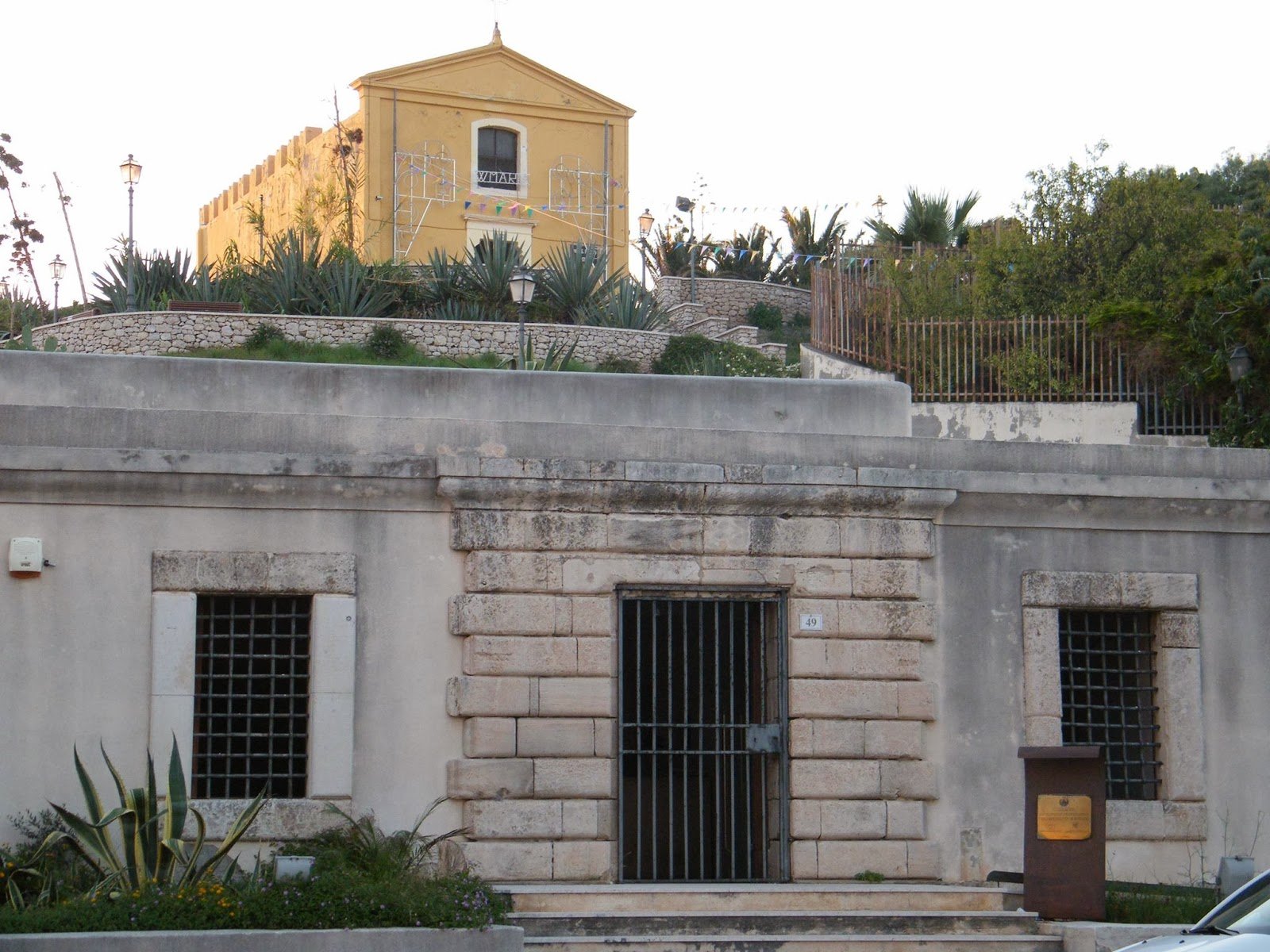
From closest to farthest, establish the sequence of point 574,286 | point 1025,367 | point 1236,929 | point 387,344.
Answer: point 1236,929
point 1025,367
point 387,344
point 574,286

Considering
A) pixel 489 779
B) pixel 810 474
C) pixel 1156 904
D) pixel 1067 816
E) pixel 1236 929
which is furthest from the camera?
pixel 810 474

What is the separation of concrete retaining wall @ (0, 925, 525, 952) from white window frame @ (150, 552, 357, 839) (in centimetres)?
170

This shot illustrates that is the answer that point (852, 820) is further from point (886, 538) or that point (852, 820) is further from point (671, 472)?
point (671, 472)

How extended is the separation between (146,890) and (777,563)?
184 inches

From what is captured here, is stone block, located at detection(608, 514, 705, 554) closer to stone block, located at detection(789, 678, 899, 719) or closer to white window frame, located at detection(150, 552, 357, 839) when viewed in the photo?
stone block, located at detection(789, 678, 899, 719)

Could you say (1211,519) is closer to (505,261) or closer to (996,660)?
(996,660)

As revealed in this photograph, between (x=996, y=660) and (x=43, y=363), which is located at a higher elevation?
(x=43, y=363)

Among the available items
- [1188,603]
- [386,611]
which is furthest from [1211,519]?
[386,611]

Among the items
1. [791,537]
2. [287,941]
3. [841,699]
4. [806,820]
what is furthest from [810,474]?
[287,941]

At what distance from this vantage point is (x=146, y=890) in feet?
29.6

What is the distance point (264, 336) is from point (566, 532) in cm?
1568

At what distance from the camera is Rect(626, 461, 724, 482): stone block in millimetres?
11039

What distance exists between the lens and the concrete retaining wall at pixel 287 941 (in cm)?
852

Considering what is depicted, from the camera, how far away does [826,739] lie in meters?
11.1
